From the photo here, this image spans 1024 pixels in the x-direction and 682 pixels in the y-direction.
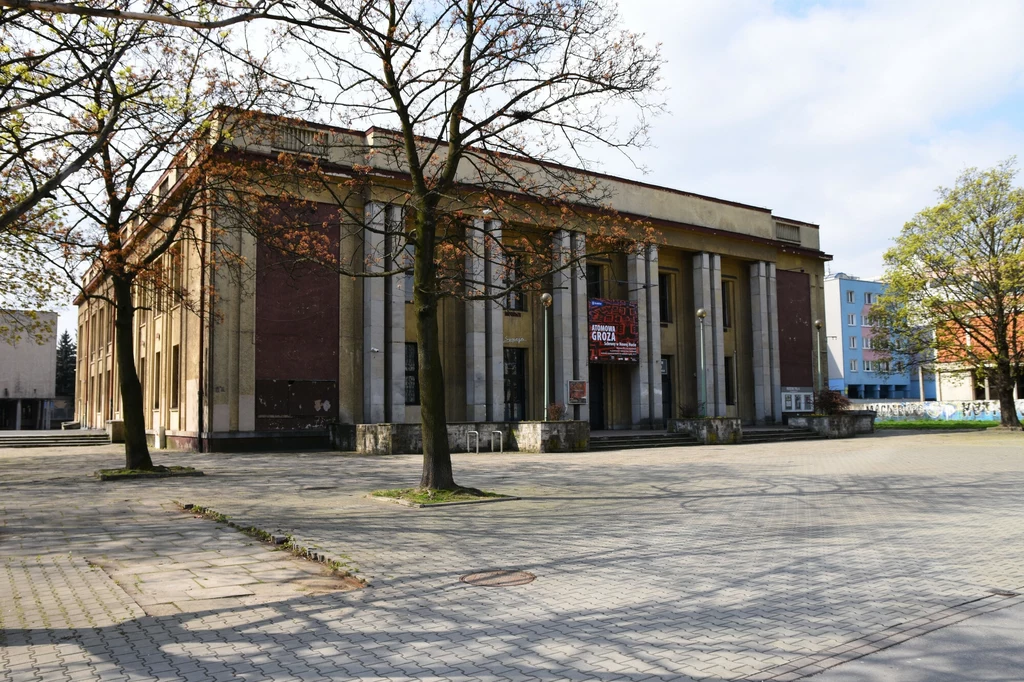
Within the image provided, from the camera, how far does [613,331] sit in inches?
1303

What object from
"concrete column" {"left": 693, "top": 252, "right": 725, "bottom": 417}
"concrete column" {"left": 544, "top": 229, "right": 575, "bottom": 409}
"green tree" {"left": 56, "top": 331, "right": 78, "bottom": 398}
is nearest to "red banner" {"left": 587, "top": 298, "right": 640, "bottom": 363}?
"concrete column" {"left": 544, "top": 229, "right": 575, "bottom": 409}

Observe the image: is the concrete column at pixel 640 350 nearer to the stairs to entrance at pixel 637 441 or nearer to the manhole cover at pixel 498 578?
the stairs to entrance at pixel 637 441

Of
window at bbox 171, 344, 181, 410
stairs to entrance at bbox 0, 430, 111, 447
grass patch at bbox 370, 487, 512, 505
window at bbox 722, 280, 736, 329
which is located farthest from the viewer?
window at bbox 722, 280, 736, 329

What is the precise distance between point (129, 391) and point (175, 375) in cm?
1307

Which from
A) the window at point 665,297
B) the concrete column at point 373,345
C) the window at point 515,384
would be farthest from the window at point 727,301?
the concrete column at point 373,345

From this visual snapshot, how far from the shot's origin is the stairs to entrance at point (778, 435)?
103 feet

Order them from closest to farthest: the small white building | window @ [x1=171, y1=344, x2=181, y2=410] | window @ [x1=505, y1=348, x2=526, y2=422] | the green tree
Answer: window @ [x1=171, y1=344, x2=181, y2=410]
window @ [x1=505, y1=348, x2=526, y2=422]
the small white building
the green tree

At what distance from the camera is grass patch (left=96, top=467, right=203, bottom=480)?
16.0m

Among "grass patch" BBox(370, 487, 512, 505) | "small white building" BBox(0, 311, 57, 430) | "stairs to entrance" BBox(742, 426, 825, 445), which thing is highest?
"small white building" BBox(0, 311, 57, 430)

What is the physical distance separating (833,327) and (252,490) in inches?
3003

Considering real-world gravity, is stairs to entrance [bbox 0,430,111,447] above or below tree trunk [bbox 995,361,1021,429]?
below

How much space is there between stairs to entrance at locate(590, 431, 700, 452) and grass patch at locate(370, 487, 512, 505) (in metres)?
14.0

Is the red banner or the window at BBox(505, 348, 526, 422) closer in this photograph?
the window at BBox(505, 348, 526, 422)

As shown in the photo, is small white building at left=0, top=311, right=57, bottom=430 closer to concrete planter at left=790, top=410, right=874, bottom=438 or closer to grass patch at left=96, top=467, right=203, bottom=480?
grass patch at left=96, top=467, right=203, bottom=480
